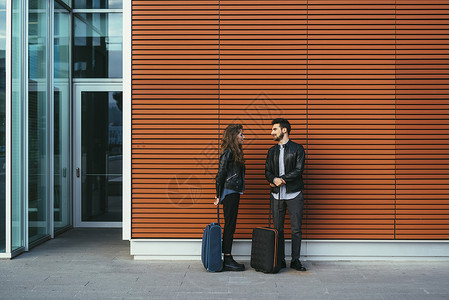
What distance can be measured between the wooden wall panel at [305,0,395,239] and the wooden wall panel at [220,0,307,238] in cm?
18

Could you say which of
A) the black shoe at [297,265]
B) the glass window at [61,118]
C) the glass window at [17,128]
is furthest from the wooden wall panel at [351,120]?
the glass window at [61,118]

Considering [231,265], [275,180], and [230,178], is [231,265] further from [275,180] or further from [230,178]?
[275,180]

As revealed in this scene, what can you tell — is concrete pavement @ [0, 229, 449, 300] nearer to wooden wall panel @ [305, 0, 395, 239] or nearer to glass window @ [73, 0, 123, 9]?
wooden wall panel @ [305, 0, 395, 239]

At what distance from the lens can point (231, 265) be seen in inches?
244

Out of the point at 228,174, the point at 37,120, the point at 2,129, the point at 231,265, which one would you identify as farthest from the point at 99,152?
the point at 231,265

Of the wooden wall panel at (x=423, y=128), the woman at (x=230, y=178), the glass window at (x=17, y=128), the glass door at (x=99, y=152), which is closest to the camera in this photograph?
the woman at (x=230, y=178)

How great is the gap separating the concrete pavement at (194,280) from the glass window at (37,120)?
0.83 meters

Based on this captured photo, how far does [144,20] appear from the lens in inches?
265

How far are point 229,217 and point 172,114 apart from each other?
167 centimetres

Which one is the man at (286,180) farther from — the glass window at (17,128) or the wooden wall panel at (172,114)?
the glass window at (17,128)

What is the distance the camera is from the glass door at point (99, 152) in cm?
941

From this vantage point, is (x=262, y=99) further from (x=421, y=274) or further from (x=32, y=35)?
(x=32, y=35)

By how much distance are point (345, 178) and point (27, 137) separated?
4.75 metres

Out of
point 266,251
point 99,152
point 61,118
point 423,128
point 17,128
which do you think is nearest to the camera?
point 266,251
